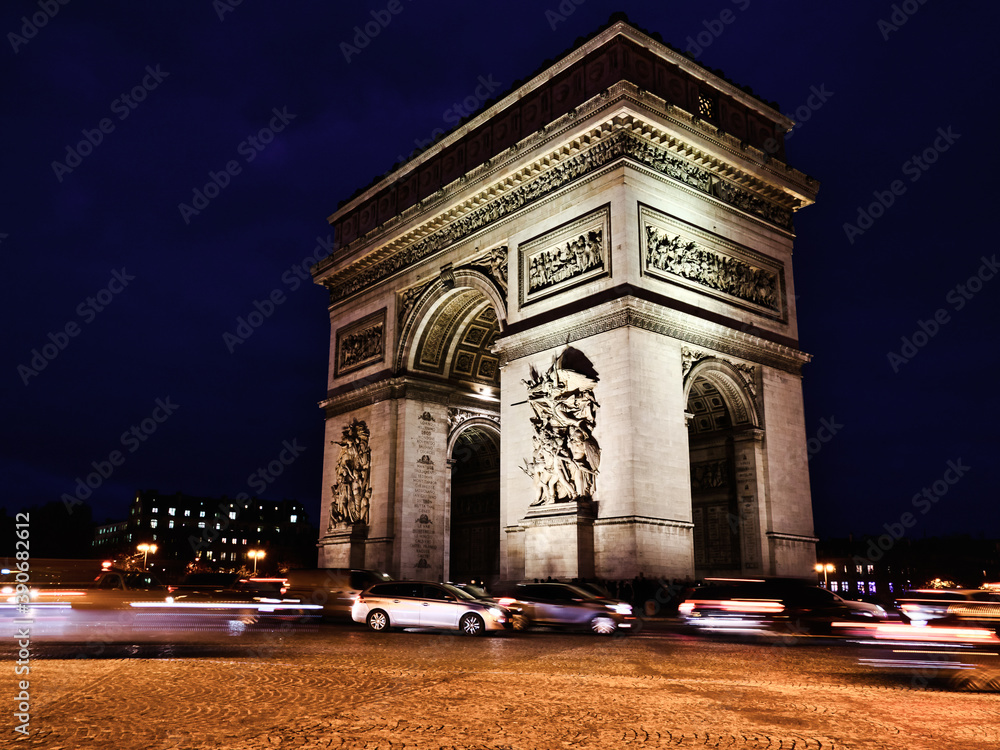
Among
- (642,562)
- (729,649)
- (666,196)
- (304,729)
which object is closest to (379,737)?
(304,729)

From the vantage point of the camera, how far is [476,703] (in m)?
7.72

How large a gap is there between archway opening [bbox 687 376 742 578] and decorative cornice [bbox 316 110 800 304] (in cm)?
661

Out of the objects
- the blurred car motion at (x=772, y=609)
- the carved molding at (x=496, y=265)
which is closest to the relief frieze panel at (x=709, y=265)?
the carved molding at (x=496, y=265)

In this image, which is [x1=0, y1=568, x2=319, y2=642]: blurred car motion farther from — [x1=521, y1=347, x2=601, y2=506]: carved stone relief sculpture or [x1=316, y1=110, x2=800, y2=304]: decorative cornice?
[x1=316, y1=110, x2=800, y2=304]: decorative cornice

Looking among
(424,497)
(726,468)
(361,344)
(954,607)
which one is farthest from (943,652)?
(361,344)

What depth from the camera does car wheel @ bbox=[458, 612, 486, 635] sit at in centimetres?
1800

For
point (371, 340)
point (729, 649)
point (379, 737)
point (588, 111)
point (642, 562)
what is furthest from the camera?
point (371, 340)

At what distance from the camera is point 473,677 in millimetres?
9688

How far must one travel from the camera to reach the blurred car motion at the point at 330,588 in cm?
2205

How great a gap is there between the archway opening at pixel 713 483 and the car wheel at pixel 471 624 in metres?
11.4

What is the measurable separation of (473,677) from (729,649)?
20.9 feet

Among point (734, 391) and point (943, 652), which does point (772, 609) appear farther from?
point (734, 391)

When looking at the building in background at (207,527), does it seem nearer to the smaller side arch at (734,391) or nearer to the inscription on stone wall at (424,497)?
Result: the inscription on stone wall at (424,497)

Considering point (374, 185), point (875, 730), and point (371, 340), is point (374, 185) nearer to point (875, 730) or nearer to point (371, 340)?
point (371, 340)
